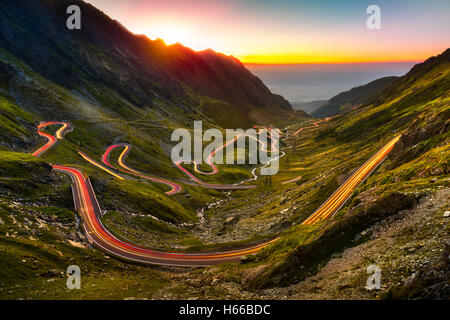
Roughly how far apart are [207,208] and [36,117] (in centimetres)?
11540

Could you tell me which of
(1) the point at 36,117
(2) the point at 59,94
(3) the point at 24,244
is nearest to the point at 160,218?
(3) the point at 24,244

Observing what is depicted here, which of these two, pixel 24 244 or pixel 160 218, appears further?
pixel 160 218

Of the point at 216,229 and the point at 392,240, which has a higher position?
the point at 392,240

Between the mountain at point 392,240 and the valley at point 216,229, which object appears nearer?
the mountain at point 392,240

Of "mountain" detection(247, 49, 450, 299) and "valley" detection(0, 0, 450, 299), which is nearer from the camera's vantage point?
"mountain" detection(247, 49, 450, 299)

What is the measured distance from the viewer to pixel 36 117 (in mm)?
144625

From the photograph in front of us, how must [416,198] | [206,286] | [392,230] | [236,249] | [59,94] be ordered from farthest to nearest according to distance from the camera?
[59,94] → [236,249] → [206,286] → [416,198] → [392,230]

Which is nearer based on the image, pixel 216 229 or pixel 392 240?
pixel 392 240

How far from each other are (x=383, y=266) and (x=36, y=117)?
176m
